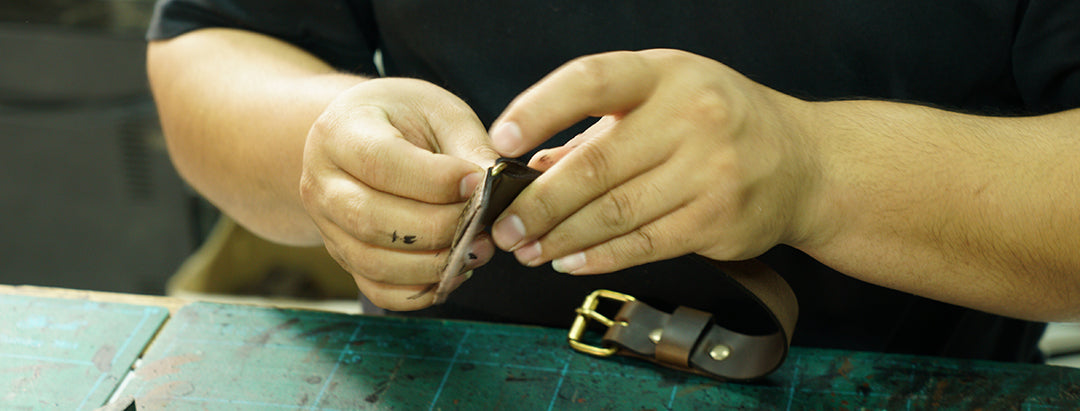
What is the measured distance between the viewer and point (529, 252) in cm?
86

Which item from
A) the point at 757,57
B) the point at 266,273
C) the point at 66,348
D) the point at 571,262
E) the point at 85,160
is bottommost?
the point at 266,273

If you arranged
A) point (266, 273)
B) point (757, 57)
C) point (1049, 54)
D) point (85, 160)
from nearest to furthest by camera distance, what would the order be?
point (1049, 54), point (757, 57), point (85, 160), point (266, 273)

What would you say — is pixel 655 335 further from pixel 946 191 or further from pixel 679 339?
pixel 946 191

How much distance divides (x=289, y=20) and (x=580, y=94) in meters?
0.67

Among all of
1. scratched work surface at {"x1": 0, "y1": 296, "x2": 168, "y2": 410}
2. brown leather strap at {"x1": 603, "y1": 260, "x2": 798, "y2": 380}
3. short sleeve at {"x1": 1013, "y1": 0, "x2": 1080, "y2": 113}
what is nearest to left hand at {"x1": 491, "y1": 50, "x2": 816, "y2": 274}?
brown leather strap at {"x1": 603, "y1": 260, "x2": 798, "y2": 380}

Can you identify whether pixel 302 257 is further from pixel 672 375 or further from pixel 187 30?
pixel 672 375

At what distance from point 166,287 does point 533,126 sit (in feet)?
7.13

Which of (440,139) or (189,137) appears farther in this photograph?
(189,137)

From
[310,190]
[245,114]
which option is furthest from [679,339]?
[245,114]

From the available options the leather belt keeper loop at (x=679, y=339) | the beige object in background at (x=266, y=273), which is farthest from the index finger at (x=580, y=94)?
the beige object in background at (x=266, y=273)

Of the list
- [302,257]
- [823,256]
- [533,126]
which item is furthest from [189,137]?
[302,257]

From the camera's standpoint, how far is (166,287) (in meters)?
2.61

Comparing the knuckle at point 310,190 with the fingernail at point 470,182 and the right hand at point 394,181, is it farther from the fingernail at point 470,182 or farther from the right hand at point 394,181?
the fingernail at point 470,182

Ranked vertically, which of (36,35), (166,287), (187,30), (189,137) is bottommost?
(166,287)
